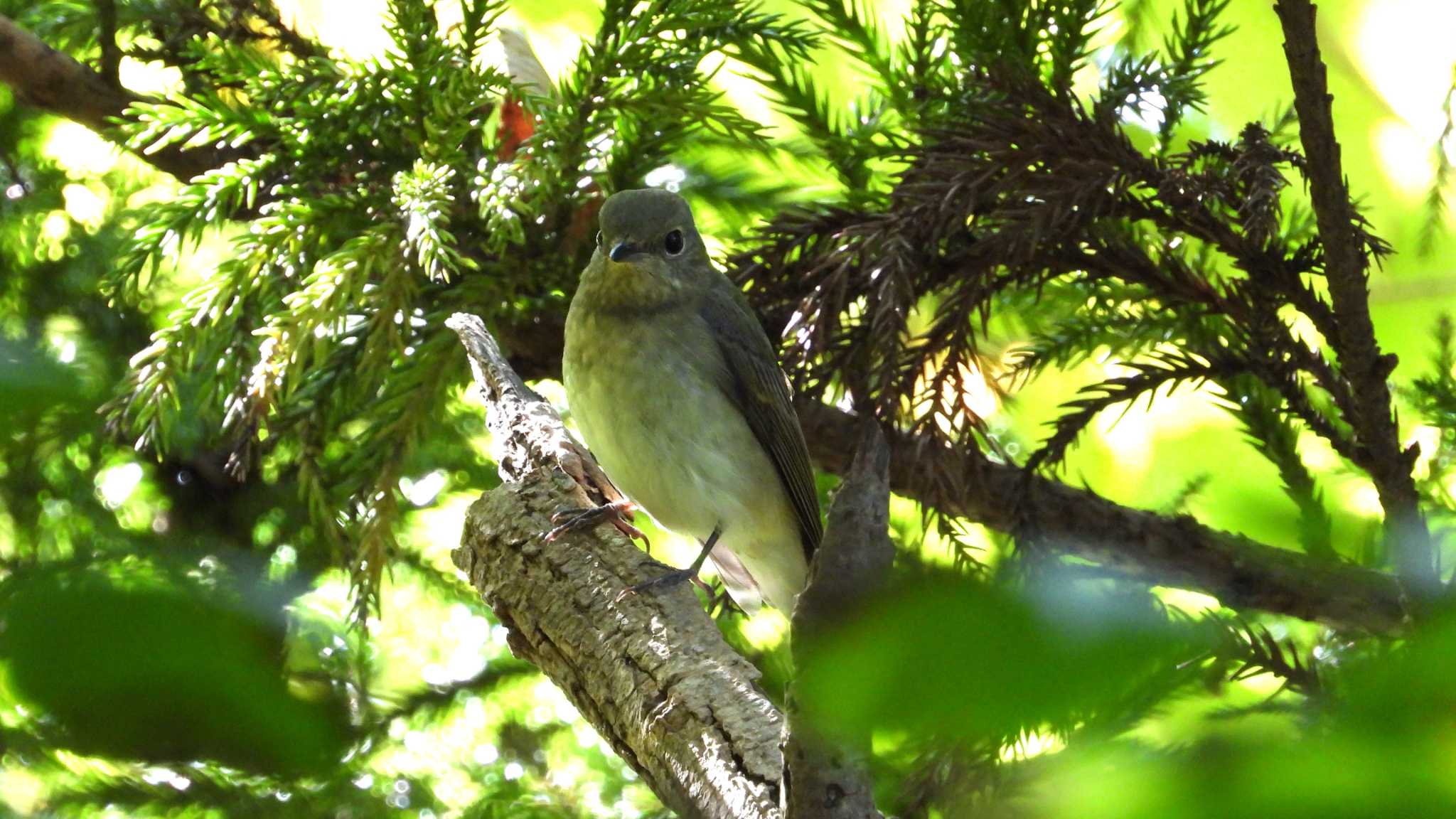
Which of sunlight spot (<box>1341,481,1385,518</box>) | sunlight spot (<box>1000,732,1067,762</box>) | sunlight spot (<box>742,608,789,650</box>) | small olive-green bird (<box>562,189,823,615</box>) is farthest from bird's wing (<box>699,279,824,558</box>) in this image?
sunlight spot (<box>1000,732,1067,762</box>)

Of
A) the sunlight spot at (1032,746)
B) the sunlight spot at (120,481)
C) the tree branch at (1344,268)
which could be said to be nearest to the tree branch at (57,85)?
the sunlight spot at (120,481)

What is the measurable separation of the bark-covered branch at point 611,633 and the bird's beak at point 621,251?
0.87ft

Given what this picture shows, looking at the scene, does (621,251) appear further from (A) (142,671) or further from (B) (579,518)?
(A) (142,671)

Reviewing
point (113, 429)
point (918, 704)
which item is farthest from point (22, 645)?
point (113, 429)

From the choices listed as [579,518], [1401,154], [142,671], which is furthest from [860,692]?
[1401,154]

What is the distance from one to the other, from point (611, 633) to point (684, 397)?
84cm

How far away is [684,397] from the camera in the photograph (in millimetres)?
2320

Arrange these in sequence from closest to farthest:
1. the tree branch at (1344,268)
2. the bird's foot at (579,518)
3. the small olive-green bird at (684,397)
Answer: the tree branch at (1344,268) → the bird's foot at (579,518) → the small olive-green bird at (684,397)

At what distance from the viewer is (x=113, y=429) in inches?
54.0

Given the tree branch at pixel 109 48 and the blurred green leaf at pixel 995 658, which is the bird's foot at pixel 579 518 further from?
the blurred green leaf at pixel 995 658

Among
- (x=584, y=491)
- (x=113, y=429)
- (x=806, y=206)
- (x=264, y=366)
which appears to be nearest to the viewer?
(x=113, y=429)

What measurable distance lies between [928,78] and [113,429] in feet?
4.16

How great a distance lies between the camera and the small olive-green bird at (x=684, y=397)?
2.22 metres

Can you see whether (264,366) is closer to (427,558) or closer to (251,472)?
(251,472)
